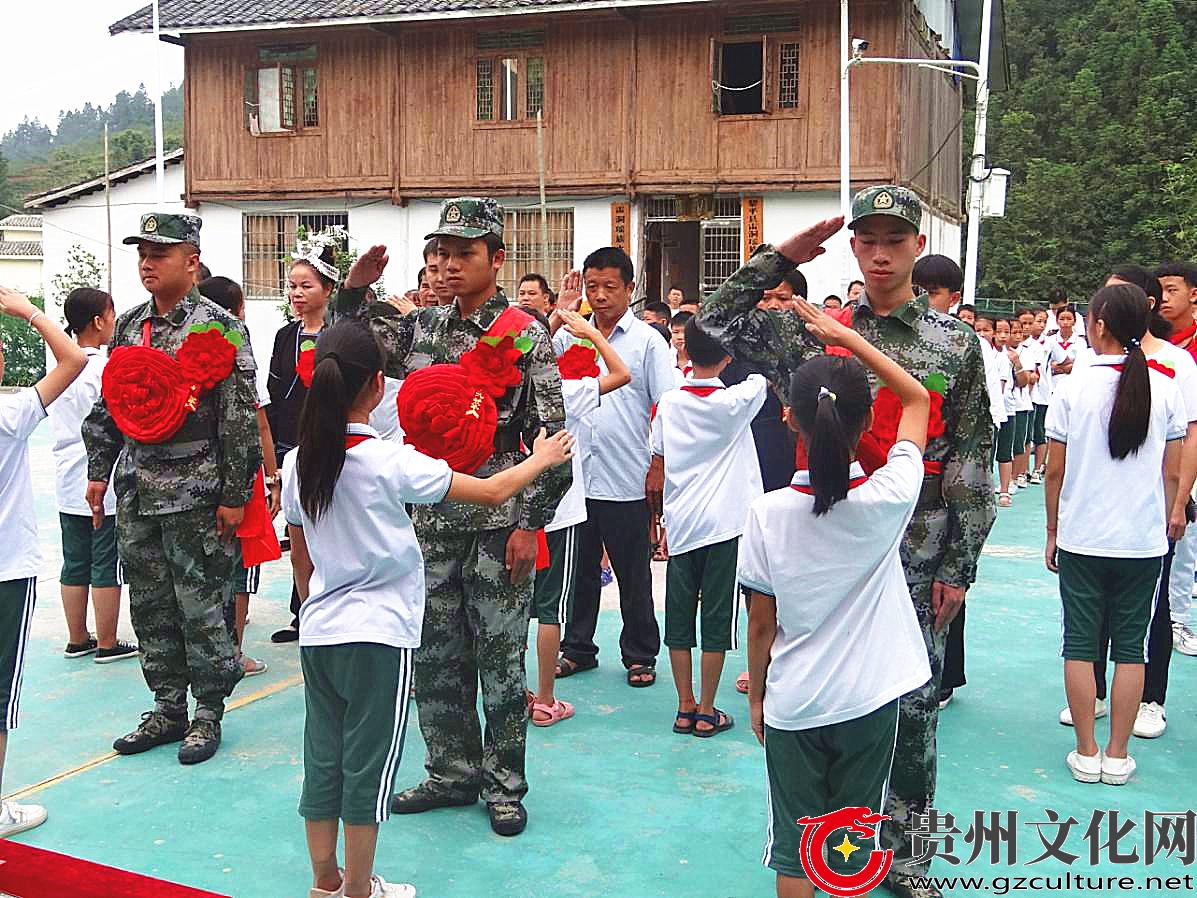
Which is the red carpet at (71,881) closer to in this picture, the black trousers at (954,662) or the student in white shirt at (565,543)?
the student in white shirt at (565,543)

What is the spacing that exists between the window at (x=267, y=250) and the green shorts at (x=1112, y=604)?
624 inches

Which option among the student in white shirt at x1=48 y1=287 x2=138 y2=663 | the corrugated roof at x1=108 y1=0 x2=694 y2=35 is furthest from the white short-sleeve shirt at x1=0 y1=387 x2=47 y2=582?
the corrugated roof at x1=108 y1=0 x2=694 y2=35

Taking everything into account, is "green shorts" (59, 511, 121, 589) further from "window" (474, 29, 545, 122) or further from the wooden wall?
"window" (474, 29, 545, 122)

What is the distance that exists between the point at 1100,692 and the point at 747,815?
6.30ft

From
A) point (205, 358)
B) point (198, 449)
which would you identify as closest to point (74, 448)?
point (198, 449)

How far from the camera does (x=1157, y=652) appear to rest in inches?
181

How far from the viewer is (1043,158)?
2953 centimetres

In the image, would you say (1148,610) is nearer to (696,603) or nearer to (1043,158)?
(696,603)

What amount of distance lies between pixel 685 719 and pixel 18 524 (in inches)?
98.8

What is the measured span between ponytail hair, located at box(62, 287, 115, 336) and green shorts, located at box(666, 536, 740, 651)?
2719mm

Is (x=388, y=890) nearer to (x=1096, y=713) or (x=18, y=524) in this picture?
(x=18, y=524)

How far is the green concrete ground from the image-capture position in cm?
Answer: 337

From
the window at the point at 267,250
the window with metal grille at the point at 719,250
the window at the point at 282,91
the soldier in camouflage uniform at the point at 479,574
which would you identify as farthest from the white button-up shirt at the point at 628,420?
the window at the point at 282,91

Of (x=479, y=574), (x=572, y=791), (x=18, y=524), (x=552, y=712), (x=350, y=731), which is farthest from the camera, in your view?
(x=552, y=712)
